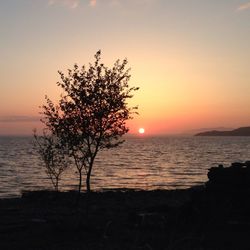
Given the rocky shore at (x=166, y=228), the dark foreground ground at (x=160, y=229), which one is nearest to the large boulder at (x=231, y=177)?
the rocky shore at (x=166, y=228)

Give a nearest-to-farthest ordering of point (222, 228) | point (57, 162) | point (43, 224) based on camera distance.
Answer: point (222, 228), point (43, 224), point (57, 162)

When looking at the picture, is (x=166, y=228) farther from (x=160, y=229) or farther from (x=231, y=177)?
(x=231, y=177)

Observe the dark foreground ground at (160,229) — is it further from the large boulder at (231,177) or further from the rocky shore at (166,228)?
the large boulder at (231,177)

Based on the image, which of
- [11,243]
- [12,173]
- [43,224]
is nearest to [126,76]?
[43,224]

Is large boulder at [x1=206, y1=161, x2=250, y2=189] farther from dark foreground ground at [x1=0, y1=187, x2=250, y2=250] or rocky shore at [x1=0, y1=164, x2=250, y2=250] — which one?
dark foreground ground at [x1=0, y1=187, x2=250, y2=250]

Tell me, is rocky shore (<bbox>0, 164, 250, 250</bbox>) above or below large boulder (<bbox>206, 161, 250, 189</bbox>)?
below

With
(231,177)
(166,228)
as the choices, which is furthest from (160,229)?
(231,177)

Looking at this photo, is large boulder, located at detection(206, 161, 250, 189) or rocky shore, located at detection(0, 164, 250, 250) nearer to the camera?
rocky shore, located at detection(0, 164, 250, 250)

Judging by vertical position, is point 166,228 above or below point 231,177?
below

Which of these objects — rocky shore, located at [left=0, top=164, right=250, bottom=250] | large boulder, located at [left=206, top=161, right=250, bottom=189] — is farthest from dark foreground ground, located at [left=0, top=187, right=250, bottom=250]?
large boulder, located at [left=206, top=161, right=250, bottom=189]

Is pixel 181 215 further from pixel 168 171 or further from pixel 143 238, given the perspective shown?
pixel 168 171

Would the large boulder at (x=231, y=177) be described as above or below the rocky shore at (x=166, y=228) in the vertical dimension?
above

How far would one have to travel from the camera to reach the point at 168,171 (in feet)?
331

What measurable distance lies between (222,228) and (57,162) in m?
25.5
